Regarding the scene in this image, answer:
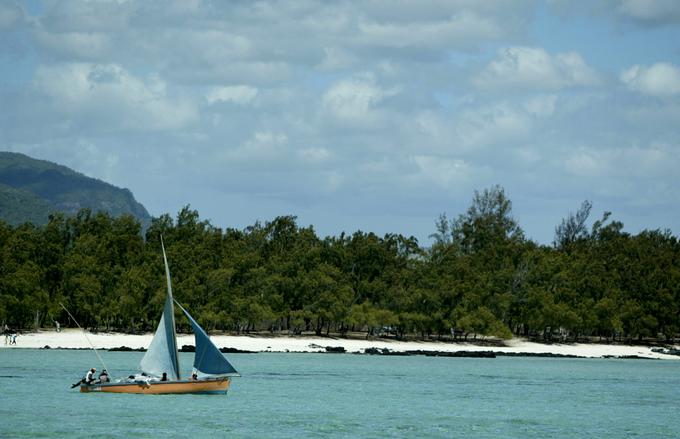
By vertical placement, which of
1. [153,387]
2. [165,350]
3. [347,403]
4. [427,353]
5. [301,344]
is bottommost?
[347,403]

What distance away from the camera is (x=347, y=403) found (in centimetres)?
6169

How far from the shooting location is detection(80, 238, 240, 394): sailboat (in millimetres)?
57312

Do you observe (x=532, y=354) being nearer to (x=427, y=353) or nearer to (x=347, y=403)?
(x=427, y=353)

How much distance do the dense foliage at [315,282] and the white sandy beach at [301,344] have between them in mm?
2141

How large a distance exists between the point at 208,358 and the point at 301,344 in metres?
56.3

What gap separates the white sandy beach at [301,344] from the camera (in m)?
106

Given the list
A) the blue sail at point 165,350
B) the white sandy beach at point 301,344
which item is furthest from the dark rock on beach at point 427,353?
the blue sail at point 165,350

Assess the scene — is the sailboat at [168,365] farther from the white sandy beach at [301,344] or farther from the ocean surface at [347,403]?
the white sandy beach at [301,344]

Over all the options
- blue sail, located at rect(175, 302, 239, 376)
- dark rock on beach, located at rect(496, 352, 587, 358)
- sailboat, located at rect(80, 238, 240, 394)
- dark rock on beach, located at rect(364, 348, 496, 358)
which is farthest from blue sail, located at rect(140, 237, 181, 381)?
dark rock on beach, located at rect(496, 352, 587, 358)

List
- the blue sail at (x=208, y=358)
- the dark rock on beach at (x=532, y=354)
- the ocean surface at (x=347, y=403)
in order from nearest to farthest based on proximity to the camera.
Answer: the ocean surface at (x=347, y=403), the blue sail at (x=208, y=358), the dark rock on beach at (x=532, y=354)

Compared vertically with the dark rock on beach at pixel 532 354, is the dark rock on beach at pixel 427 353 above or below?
below

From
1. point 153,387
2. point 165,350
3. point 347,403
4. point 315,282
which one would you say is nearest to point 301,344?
point 315,282

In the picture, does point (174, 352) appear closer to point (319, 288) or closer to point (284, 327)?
point (319, 288)

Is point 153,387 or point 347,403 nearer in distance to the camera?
point 153,387
